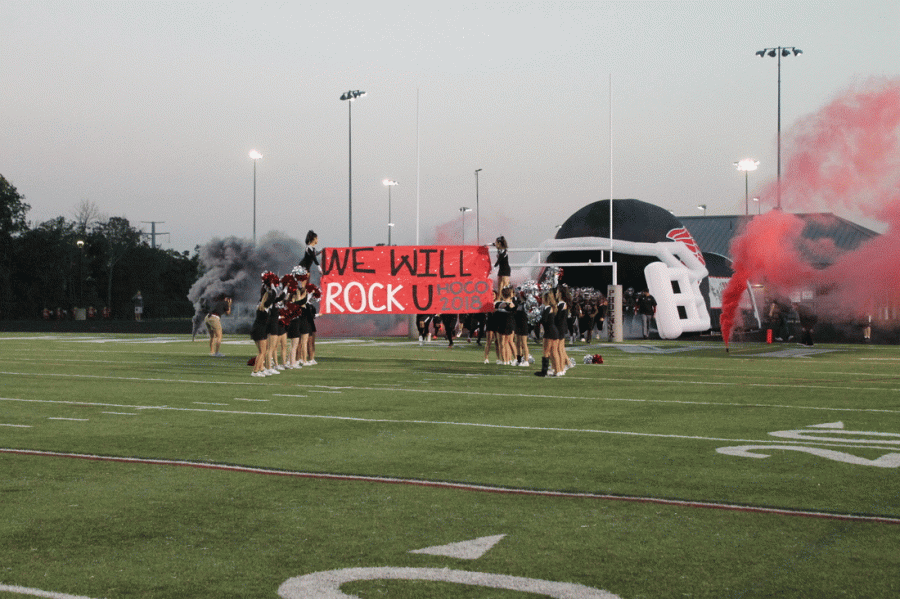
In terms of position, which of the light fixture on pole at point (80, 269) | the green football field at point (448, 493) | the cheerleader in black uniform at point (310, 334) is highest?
the light fixture on pole at point (80, 269)

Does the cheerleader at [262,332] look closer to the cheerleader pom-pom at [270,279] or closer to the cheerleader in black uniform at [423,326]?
the cheerleader pom-pom at [270,279]

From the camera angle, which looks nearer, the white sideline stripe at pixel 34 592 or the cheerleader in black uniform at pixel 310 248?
the white sideline stripe at pixel 34 592

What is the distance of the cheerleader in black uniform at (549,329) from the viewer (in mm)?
17234

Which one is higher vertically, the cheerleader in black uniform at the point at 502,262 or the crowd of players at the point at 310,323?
the cheerleader in black uniform at the point at 502,262

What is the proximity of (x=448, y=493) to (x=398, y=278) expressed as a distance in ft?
59.9

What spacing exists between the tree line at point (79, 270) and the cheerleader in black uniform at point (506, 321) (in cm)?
6105

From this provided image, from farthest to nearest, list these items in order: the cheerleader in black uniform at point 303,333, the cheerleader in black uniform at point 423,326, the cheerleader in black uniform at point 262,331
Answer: the cheerleader in black uniform at point 423,326 < the cheerleader in black uniform at point 303,333 < the cheerleader in black uniform at point 262,331

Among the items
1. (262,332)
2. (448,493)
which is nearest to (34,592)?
(448,493)

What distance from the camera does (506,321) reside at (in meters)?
20.9

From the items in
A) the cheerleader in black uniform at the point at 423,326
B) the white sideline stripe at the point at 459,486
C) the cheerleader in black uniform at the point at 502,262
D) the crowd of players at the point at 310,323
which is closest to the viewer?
the white sideline stripe at the point at 459,486

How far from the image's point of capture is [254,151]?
57906 millimetres

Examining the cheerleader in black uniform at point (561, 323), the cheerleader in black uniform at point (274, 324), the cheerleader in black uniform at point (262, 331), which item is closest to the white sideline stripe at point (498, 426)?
the cheerleader in black uniform at point (262, 331)

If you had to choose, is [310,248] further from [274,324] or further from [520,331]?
[520,331]

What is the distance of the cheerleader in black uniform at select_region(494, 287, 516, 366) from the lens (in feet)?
68.3
